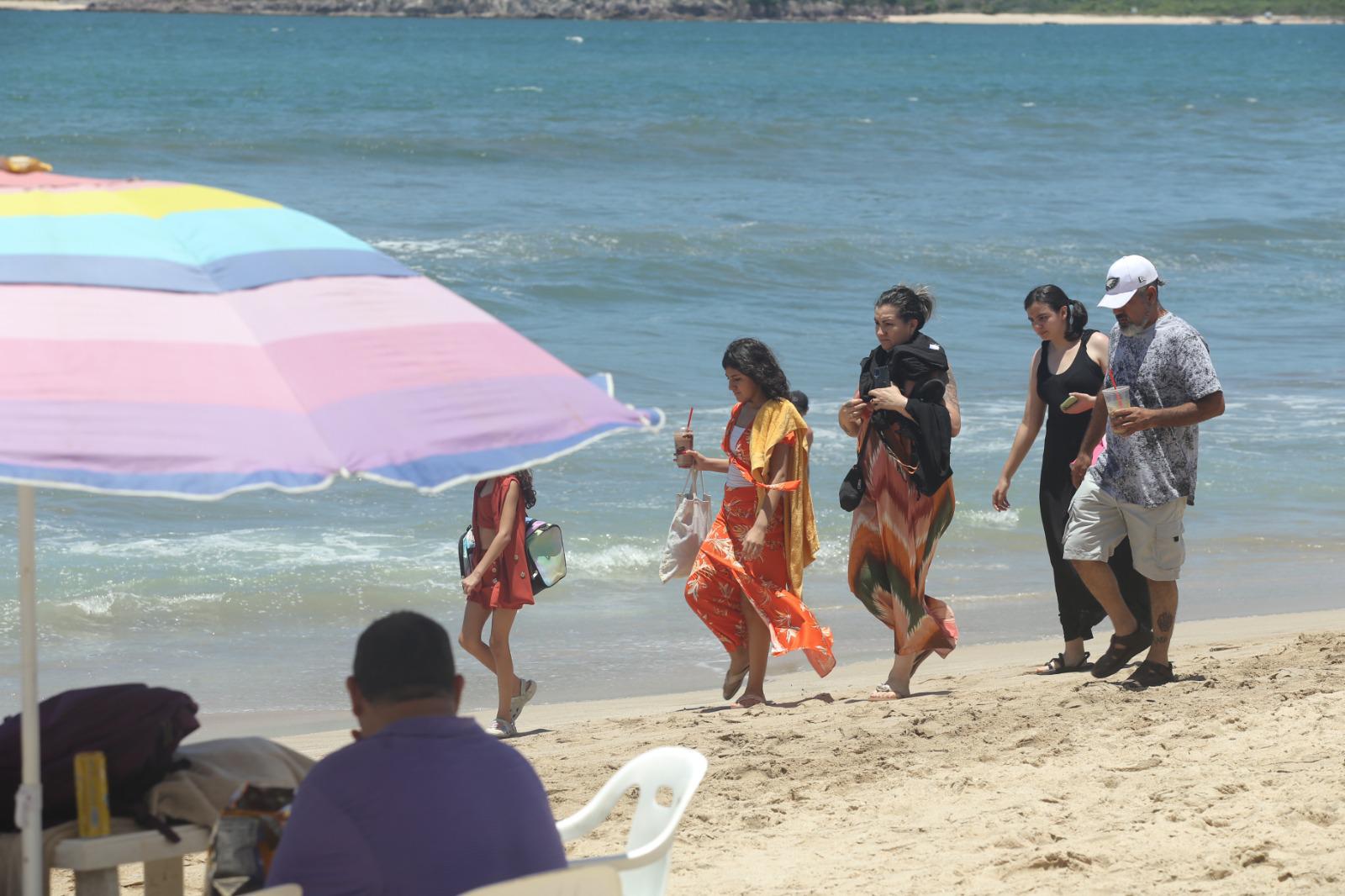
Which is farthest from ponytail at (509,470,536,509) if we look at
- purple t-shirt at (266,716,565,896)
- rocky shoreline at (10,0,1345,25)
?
rocky shoreline at (10,0,1345,25)

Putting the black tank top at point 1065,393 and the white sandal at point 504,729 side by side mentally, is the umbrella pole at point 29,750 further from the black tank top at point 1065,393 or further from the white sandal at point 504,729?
the black tank top at point 1065,393

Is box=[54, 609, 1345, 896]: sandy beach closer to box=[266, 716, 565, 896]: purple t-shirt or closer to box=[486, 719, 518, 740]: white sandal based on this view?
box=[486, 719, 518, 740]: white sandal

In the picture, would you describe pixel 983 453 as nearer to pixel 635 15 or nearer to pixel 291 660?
pixel 291 660

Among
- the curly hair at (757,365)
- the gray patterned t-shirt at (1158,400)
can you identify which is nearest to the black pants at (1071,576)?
the gray patterned t-shirt at (1158,400)

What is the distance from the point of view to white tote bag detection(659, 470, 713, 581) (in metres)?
6.57

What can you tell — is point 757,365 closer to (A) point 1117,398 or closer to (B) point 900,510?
(B) point 900,510

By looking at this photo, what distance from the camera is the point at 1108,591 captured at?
244 inches

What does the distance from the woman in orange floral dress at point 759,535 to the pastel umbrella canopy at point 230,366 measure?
3.27 m

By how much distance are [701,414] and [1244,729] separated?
8265 millimetres

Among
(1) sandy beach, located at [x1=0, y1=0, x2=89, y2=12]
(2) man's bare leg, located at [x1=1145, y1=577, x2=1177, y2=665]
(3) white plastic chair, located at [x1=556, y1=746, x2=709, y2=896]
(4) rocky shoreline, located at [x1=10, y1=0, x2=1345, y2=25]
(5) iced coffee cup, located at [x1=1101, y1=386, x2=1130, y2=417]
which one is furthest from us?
(4) rocky shoreline, located at [x1=10, y1=0, x2=1345, y2=25]

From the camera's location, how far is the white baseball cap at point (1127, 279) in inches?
221

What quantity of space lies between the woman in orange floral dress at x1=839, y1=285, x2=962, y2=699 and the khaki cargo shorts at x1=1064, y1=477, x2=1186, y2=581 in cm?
52

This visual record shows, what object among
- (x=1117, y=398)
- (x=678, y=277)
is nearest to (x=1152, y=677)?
(x=1117, y=398)

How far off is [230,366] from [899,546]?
4090 mm
